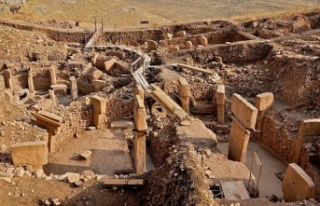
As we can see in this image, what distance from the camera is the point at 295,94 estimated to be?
13.8 meters

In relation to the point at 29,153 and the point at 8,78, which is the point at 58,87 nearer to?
the point at 8,78

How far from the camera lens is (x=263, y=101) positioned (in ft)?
41.8

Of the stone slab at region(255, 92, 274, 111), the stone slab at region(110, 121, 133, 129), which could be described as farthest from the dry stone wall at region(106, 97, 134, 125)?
the stone slab at region(255, 92, 274, 111)

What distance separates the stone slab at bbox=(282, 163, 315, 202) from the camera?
7.95 meters

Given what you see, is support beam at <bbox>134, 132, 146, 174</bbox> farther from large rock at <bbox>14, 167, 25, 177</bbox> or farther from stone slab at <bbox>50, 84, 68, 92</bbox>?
stone slab at <bbox>50, 84, 68, 92</bbox>

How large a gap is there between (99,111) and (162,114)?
2.36 m

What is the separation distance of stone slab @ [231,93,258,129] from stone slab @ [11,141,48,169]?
17.7 ft

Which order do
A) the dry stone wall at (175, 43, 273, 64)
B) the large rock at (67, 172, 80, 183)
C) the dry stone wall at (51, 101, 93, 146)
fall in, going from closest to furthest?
the large rock at (67, 172, 80, 183)
the dry stone wall at (51, 101, 93, 146)
the dry stone wall at (175, 43, 273, 64)

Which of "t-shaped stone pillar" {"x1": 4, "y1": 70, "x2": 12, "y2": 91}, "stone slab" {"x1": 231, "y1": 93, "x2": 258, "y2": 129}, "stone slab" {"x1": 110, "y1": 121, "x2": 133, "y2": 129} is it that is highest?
"stone slab" {"x1": 231, "y1": 93, "x2": 258, "y2": 129}

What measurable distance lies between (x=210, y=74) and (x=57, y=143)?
715 centimetres

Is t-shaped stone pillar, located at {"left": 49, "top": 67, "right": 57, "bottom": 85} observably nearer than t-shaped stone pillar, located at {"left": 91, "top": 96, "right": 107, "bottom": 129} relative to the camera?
No

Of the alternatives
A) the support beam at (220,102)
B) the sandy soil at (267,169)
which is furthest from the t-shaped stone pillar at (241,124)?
the support beam at (220,102)

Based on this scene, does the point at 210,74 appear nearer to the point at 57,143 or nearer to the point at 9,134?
the point at 57,143

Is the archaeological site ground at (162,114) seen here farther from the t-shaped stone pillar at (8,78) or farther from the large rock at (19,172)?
the t-shaped stone pillar at (8,78)
